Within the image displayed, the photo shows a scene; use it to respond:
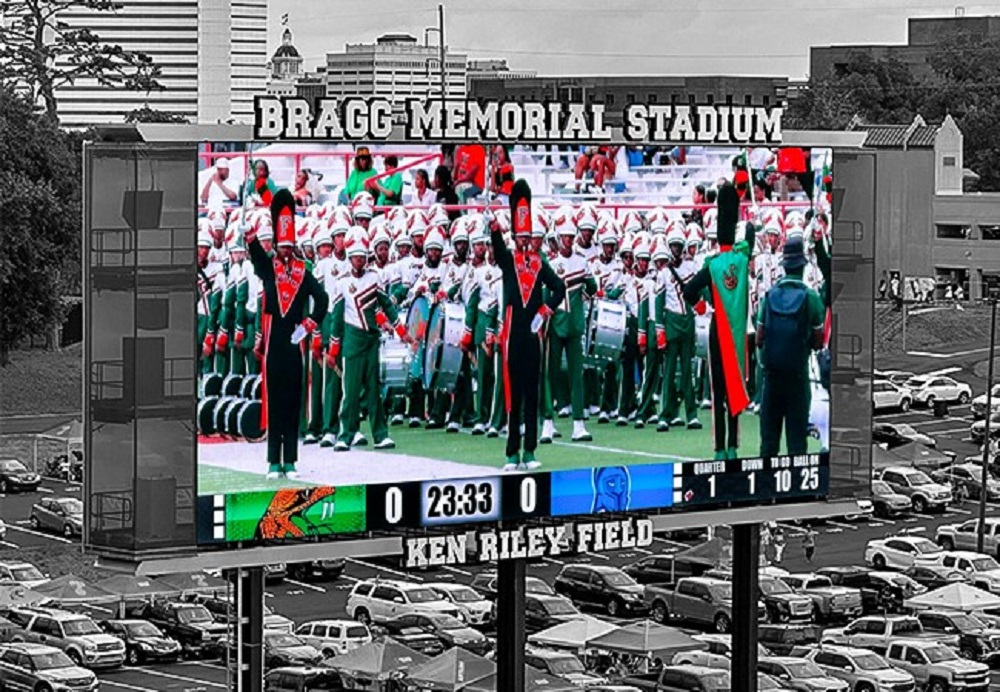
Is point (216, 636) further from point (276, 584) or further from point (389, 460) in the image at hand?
point (389, 460)

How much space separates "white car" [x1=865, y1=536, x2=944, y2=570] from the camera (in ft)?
177

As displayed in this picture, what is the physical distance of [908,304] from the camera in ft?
321

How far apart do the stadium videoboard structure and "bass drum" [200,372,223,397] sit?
0.10 feet

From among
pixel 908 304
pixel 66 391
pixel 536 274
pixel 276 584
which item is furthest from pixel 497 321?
pixel 908 304

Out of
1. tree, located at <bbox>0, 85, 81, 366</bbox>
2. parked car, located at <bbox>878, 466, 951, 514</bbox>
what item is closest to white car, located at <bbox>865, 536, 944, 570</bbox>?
parked car, located at <bbox>878, 466, 951, 514</bbox>

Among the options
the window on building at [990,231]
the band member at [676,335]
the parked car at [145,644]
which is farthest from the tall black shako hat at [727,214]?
the window on building at [990,231]

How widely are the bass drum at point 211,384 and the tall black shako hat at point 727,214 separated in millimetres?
5922

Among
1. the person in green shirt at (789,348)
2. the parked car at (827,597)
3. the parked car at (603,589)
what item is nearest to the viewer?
the person in green shirt at (789,348)

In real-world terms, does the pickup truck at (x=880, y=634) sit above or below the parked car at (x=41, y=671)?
above

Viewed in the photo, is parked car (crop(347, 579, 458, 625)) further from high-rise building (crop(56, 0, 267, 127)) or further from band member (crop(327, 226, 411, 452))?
high-rise building (crop(56, 0, 267, 127))

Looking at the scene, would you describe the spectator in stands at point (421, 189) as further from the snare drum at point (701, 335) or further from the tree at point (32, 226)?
the tree at point (32, 226)

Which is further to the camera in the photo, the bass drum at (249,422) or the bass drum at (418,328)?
the bass drum at (418,328)

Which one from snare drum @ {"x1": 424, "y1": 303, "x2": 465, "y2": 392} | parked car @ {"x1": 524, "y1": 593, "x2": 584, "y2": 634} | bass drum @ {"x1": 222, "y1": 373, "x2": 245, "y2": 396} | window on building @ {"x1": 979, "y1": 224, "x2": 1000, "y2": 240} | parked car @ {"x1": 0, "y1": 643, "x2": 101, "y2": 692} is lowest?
parked car @ {"x1": 0, "y1": 643, "x2": 101, "y2": 692}

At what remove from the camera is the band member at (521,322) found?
25.0 metres
